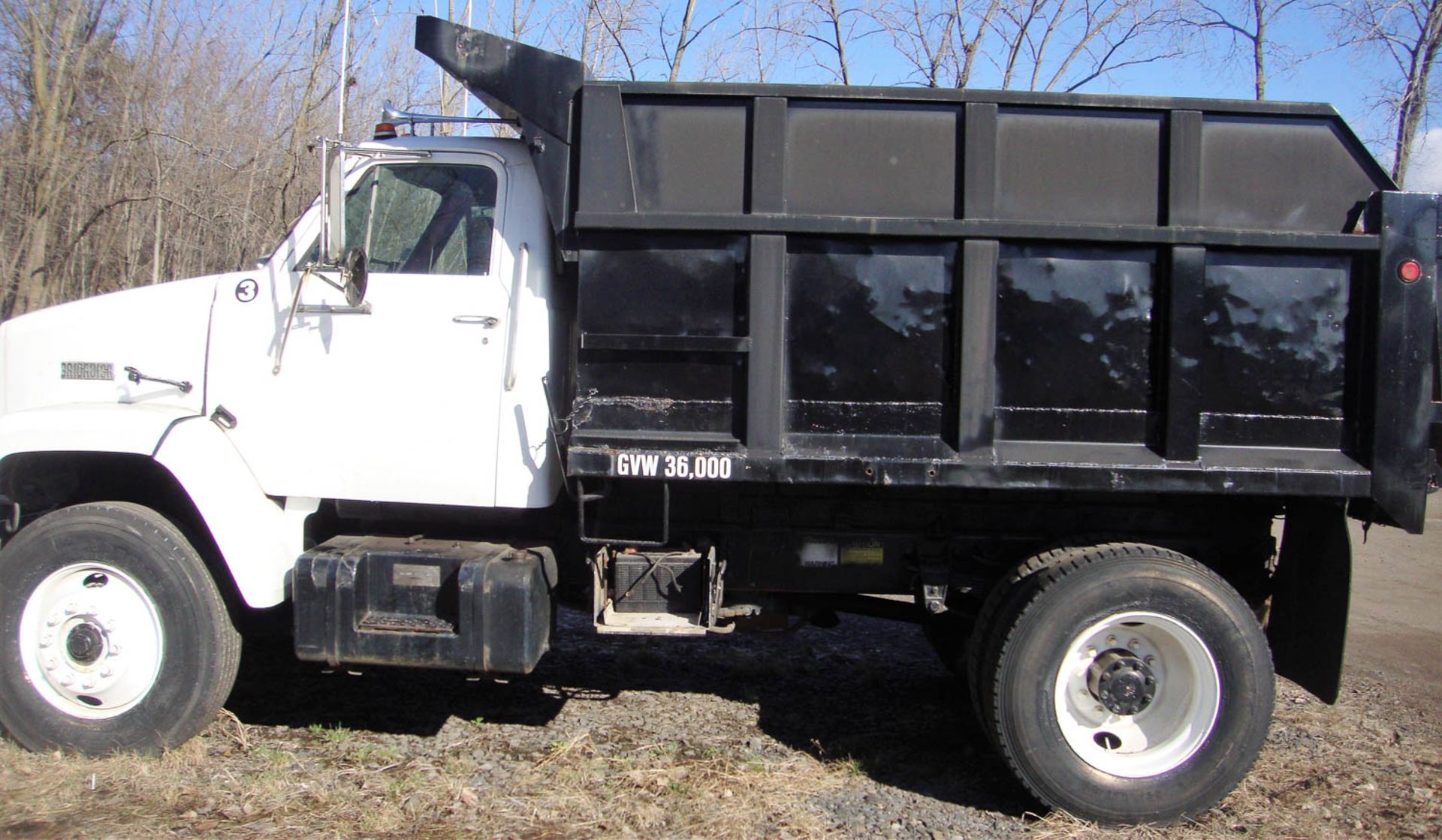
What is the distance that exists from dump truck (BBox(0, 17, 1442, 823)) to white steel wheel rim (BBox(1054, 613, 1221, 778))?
14mm

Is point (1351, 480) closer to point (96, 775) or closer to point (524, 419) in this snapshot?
point (524, 419)

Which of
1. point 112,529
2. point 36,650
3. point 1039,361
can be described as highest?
point 1039,361

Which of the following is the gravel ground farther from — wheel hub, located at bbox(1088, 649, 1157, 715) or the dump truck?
wheel hub, located at bbox(1088, 649, 1157, 715)

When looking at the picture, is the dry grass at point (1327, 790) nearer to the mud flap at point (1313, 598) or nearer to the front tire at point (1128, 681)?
the front tire at point (1128, 681)

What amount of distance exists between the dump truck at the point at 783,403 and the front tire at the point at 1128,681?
0.01 m

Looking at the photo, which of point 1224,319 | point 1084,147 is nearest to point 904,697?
point 1224,319

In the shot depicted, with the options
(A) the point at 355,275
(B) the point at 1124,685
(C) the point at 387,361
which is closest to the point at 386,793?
(C) the point at 387,361

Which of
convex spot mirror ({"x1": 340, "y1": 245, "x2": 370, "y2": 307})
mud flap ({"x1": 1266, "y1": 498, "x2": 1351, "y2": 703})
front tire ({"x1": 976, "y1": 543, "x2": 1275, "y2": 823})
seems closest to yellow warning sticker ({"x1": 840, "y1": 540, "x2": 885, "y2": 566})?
front tire ({"x1": 976, "y1": 543, "x2": 1275, "y2": 823})

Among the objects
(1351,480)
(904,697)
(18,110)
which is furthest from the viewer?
(18,110)

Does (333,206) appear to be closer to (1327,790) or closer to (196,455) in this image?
(196,455)

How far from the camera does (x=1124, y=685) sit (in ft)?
12.6

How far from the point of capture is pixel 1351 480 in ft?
12.0

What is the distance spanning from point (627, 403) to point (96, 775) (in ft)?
8.35

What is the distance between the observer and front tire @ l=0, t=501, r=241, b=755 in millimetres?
4012
